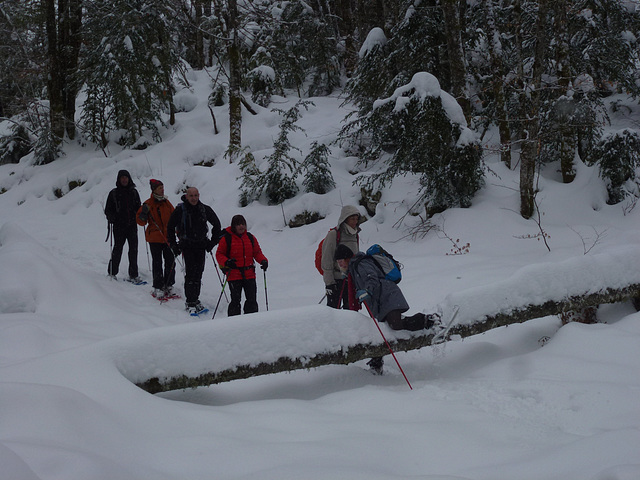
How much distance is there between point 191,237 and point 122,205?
6.33 ft

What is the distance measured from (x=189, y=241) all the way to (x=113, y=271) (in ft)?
7.44

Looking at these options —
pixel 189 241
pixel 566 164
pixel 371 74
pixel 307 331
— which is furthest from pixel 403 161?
pixel 307 331

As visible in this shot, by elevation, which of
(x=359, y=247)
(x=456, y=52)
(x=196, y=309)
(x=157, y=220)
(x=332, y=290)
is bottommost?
(x=196, y=309)

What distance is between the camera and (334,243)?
5539mm

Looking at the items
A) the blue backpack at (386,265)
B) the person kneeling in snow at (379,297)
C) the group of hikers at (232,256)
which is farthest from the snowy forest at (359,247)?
the blue backpack at (386,265)

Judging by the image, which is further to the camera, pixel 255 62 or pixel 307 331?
pixel 255 62

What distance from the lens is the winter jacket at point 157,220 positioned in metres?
7.62

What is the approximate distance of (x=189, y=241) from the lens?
275 inches

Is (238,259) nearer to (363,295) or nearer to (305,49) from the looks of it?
(363,295)

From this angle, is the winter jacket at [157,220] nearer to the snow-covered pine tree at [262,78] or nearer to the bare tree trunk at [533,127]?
the bare tree trunk at [533,127]

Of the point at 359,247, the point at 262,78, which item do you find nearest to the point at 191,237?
the point at 359,247

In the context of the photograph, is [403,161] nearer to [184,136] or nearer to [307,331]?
[307,331]

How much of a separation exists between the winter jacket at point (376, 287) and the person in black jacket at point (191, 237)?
3.20 metres

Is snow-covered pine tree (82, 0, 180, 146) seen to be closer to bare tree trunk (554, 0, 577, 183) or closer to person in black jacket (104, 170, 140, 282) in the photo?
person in black jacket (104, 170, 140, 282)
